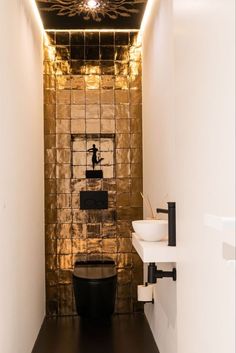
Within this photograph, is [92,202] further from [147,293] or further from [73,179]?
[147,293]

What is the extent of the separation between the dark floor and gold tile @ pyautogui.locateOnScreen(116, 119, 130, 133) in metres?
1.71

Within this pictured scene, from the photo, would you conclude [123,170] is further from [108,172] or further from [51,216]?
[51,216]

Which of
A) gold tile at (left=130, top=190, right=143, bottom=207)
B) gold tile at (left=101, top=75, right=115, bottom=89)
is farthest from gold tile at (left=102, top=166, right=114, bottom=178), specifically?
gold tile at (left=101, top=75, right=115, bottom=89)

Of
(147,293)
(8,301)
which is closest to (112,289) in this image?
(147,293)

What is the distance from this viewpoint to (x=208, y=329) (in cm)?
97

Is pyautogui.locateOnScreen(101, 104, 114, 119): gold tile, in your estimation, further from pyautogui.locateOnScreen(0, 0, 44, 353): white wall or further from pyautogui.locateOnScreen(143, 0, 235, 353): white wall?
pyautogui.locateOnScreen(143, 0, 235, 353): white wall

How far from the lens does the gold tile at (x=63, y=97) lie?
3670mm

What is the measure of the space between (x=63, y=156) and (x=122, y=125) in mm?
627

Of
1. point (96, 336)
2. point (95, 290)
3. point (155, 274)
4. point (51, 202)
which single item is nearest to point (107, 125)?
point (51, 202)

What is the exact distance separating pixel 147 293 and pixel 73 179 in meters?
1.28

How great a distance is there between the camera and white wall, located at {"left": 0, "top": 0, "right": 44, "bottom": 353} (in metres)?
2.00

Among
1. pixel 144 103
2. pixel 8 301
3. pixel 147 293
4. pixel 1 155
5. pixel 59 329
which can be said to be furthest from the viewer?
pixel 144 103

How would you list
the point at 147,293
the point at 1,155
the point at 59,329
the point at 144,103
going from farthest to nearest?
the point at 144,103, the point at 59,329, the point at 147,293, the point at 1,155

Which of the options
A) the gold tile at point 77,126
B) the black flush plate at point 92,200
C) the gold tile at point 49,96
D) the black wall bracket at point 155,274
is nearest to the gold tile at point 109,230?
the black flush plate at point 92,200
